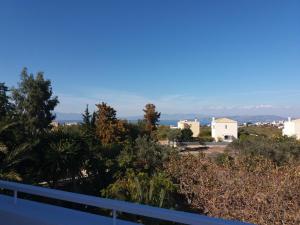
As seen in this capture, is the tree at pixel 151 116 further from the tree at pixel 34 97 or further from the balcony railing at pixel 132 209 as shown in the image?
the balcony railing at pixel 132 209

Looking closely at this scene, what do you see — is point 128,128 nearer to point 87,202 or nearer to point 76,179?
point 76,179

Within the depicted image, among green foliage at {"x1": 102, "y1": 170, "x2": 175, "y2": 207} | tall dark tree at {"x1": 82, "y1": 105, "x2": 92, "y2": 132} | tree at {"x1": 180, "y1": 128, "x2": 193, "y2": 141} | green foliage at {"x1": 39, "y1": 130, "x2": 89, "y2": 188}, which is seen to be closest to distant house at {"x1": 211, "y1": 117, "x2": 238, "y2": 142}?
tree at {"x1": 180, "y1": 128, "x2": 193, "y2": 141}

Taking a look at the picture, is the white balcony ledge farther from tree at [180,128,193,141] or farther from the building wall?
the building wall

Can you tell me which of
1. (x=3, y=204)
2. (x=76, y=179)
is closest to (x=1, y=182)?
(x=3, y=204)

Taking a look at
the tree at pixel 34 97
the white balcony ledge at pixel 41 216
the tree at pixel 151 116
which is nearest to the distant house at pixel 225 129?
the tree at pixel 151 116

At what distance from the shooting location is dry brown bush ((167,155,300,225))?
1103cm

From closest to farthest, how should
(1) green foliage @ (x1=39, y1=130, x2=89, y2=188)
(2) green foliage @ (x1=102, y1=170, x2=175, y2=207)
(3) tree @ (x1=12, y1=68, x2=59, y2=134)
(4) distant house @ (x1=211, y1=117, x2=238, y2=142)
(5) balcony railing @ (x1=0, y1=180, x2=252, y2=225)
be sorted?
(5) balcony railing @ (x1=0, y1=180, x2=252, y2=225) → (2) green foliage @ (x1=102, y1=170, x2=175, y2=207) → (1) green foliage @ (x1=39, y1=130, x2=89, y2=188) → (3) tree @ (x1=12, y1=68, x2=59, y2=134) → (4) distant house @ (x1=211, y1=117, x2=238, y2=142)

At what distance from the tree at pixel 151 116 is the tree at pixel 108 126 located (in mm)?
12048

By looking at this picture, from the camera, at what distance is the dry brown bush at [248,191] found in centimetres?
1103

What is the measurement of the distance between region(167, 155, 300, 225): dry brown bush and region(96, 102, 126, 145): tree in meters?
26.5

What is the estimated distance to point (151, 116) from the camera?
55.3 meters

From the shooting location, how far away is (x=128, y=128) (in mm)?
47281

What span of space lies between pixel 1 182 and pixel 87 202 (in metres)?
1.33

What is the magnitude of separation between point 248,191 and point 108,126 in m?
30.5
